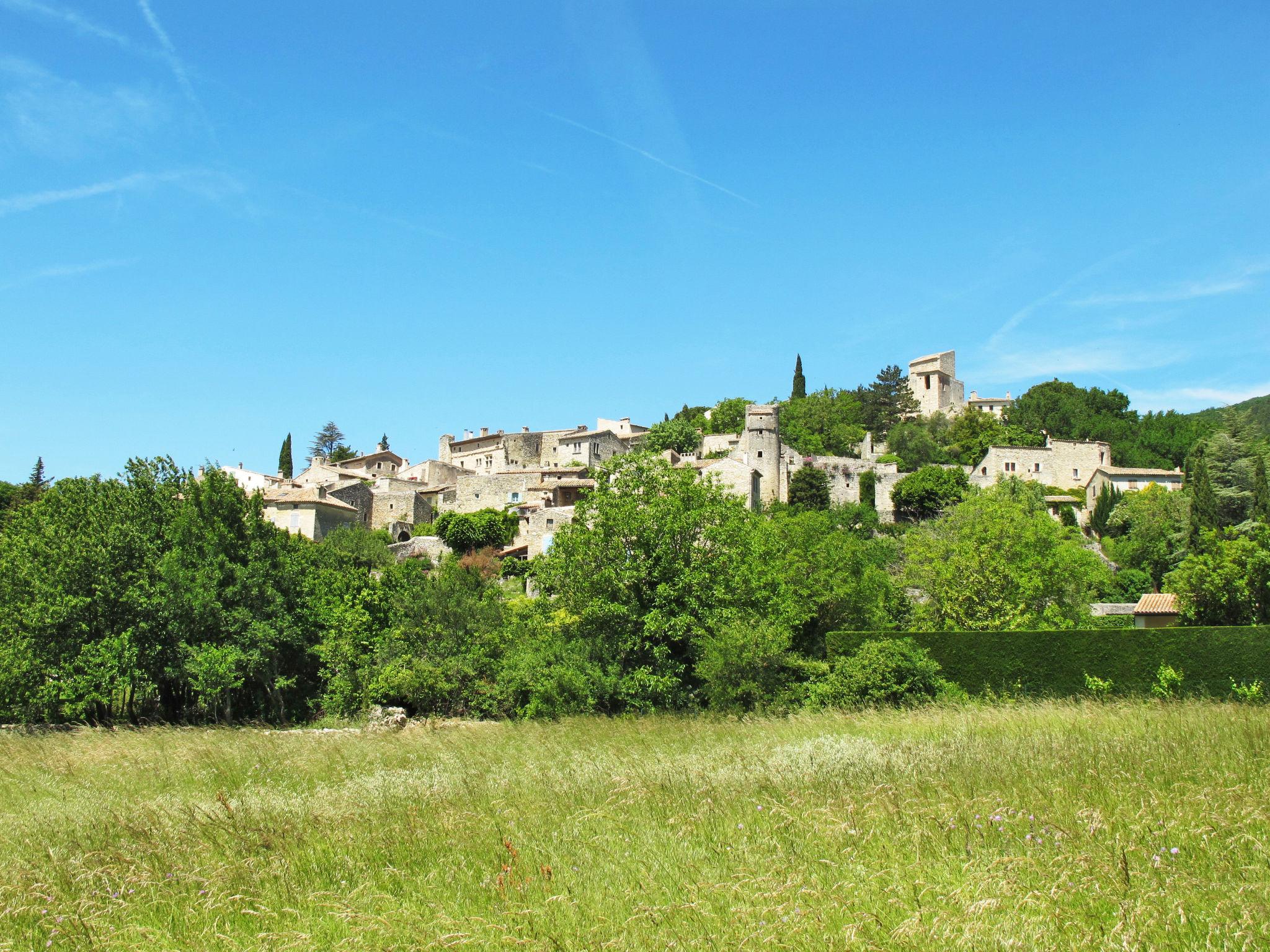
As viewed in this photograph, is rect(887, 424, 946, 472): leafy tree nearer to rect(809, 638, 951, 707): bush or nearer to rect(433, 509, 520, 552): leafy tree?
rect(433, 509, 520, 552): leafy tree

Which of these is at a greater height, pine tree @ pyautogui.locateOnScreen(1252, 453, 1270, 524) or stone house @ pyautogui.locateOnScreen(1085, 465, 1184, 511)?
stone house @ pyautogui.locateOnScreen(1085, 465, 1184, 511)

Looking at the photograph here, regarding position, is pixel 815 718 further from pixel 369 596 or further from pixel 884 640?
pixel 369 596

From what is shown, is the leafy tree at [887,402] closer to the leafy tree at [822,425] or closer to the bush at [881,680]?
the leafy tree at [822,425]

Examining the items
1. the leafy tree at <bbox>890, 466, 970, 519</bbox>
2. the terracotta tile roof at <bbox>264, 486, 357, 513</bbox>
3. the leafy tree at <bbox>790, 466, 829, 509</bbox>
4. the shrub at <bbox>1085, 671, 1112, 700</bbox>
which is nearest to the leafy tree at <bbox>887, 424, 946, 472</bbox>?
the leafy tree at <bbox>890, 466, 970, 519</bbox>

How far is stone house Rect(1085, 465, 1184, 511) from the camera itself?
2884 inches

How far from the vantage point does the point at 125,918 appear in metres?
5.50

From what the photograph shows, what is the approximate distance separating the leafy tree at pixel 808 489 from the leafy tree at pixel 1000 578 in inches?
1268

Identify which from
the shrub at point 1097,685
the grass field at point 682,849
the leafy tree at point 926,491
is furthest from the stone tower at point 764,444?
the grass field at point 682,849

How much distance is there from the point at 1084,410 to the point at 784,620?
87961mm

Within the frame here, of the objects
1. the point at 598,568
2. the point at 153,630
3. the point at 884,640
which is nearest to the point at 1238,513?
the point at 884,640

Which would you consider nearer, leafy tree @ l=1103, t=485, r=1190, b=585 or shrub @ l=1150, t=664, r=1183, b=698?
shrub @ l=1150, t=664, r=1183, b=698

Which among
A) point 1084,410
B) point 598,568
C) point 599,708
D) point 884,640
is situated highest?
point 1084,410

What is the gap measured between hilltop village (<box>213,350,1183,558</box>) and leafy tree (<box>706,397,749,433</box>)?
4789 mm

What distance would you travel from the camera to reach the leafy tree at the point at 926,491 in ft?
229
